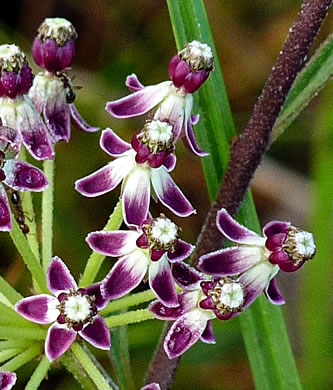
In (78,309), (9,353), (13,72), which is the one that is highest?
(13,72)

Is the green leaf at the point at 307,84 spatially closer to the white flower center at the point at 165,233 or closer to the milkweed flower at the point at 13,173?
the white flower center at the point at 165,233

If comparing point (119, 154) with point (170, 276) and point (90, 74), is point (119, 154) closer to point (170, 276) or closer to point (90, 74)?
point (170, 276)

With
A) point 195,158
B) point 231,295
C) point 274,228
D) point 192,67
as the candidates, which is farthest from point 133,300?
point 195,158

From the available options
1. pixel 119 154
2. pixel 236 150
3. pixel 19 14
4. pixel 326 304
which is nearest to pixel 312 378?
pixel 326 304

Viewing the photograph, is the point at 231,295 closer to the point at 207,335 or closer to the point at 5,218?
the point at 207,335

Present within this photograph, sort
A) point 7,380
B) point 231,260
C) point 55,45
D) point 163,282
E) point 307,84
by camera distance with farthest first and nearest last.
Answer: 1. point 307,84
2. point 55,45
3. point 231,260
4. point 163,282
5. point 7,380

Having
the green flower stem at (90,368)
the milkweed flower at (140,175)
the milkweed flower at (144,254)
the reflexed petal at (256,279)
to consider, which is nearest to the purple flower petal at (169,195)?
the milkweed flower at (140,175)
